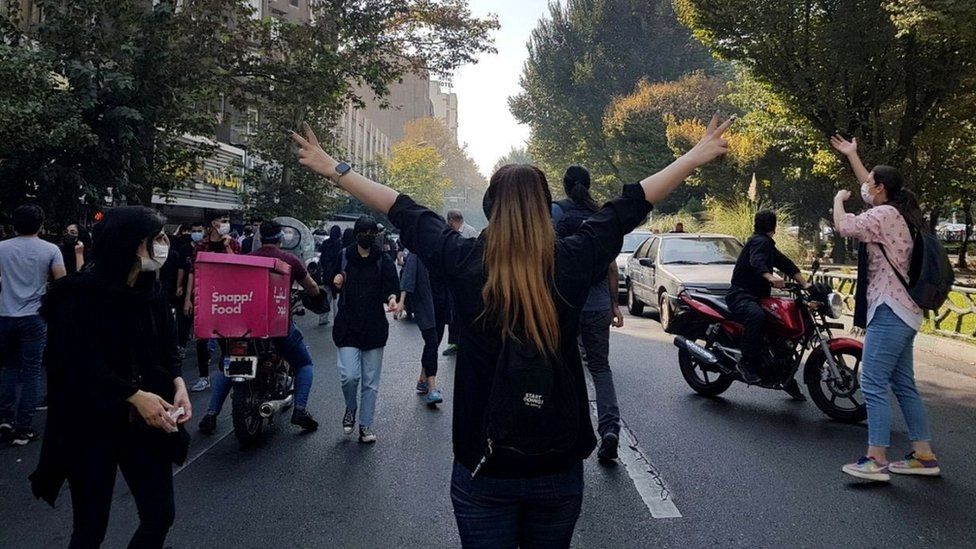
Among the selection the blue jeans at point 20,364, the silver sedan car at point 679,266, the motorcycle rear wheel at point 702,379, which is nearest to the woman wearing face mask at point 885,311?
the motorcycle rear wheel at point 702,379

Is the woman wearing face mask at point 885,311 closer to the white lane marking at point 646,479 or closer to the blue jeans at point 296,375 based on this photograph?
the white lane marking at point 646,479

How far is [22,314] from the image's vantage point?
19.5 feet

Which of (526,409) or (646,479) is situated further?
(646,479)

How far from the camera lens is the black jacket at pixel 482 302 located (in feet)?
7.00

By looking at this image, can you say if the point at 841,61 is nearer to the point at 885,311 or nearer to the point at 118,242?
the point at 885,311

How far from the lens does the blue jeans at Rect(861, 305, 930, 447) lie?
4.73 metres

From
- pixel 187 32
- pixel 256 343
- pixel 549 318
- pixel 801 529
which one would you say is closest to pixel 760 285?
pixel 801 529

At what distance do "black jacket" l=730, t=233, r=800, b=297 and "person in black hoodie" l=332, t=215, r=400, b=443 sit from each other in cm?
321

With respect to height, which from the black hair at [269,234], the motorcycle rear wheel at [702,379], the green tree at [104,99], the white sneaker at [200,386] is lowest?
the white sneaker at [200,386]

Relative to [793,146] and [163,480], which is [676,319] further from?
[793,146]

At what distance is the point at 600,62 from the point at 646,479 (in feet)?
151

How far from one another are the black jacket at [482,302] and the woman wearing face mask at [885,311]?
3.06m

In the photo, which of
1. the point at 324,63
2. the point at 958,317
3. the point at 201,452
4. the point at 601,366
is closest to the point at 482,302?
the point at 601,366

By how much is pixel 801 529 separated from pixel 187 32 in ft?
40.2
